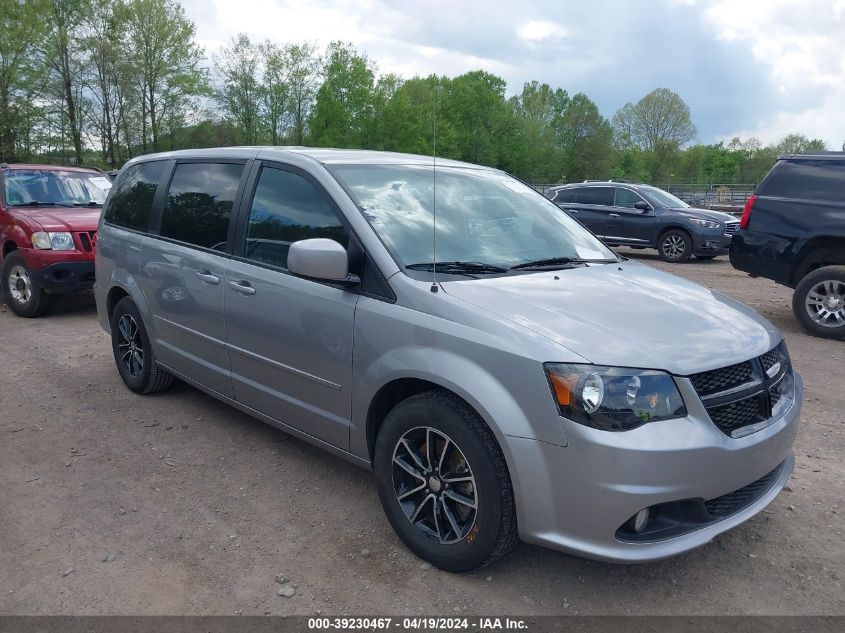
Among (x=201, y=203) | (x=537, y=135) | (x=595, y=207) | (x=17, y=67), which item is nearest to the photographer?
(x=201, y=203)

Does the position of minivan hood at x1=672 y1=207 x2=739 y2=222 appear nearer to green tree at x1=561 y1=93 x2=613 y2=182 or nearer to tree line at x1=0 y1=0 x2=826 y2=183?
tree line at x1=0 y1=0 x2=826 y2=183

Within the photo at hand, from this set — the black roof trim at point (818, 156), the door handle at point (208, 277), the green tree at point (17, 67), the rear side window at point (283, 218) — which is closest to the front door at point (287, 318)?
the rear side window at point (283, 218)

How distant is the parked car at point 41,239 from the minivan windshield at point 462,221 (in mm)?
5655

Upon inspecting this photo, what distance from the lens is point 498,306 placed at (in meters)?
2.85

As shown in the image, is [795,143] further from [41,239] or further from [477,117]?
[41,239]

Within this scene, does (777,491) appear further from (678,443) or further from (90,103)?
(90,103)

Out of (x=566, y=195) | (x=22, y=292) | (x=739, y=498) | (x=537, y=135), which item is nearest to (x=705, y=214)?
(x=566, y=195)

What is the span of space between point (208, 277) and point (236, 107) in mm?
49101

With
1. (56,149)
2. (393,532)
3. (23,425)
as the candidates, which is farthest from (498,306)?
(56,149)

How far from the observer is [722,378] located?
2.70 meters

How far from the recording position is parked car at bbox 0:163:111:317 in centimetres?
794

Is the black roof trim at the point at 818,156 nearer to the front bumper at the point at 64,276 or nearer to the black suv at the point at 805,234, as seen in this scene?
the black suv at the point at 805,234

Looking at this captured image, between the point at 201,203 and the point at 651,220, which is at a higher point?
the point at 201,203

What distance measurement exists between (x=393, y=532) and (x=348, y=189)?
5.72 ft
